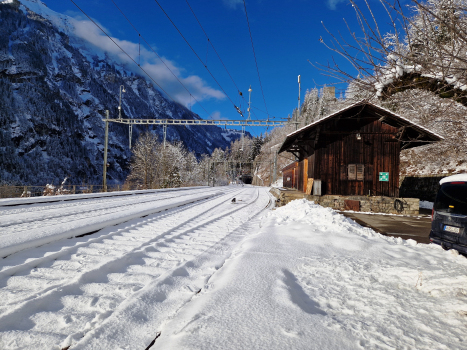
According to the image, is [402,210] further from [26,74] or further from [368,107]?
[26,74]

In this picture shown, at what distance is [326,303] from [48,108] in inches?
2890

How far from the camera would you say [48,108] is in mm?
56000

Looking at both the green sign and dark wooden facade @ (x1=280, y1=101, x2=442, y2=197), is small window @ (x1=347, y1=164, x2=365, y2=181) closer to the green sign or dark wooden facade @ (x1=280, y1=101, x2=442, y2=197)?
dark wooden facade @ (x1=280, y1=101, x2=442, y2=197)

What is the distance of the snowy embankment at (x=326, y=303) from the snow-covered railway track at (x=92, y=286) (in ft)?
1.38

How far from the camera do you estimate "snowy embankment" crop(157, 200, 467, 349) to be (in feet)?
5.91

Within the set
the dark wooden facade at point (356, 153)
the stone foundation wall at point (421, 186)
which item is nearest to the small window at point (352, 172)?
the dark wooden facade at point (356, 153)

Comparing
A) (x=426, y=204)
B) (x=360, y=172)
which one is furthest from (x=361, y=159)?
(x=426, y=204)

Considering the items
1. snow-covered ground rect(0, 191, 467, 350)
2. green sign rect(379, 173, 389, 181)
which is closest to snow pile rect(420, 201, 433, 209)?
green sign rect(379, 173, 389, 181)

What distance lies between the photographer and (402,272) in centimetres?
323

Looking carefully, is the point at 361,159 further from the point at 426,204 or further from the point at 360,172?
the point at 426,204

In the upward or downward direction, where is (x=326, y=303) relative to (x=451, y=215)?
downward

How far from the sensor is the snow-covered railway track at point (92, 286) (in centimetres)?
189

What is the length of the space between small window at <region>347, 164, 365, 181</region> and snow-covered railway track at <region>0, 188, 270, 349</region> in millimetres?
11537

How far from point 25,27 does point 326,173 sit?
96076 mm
